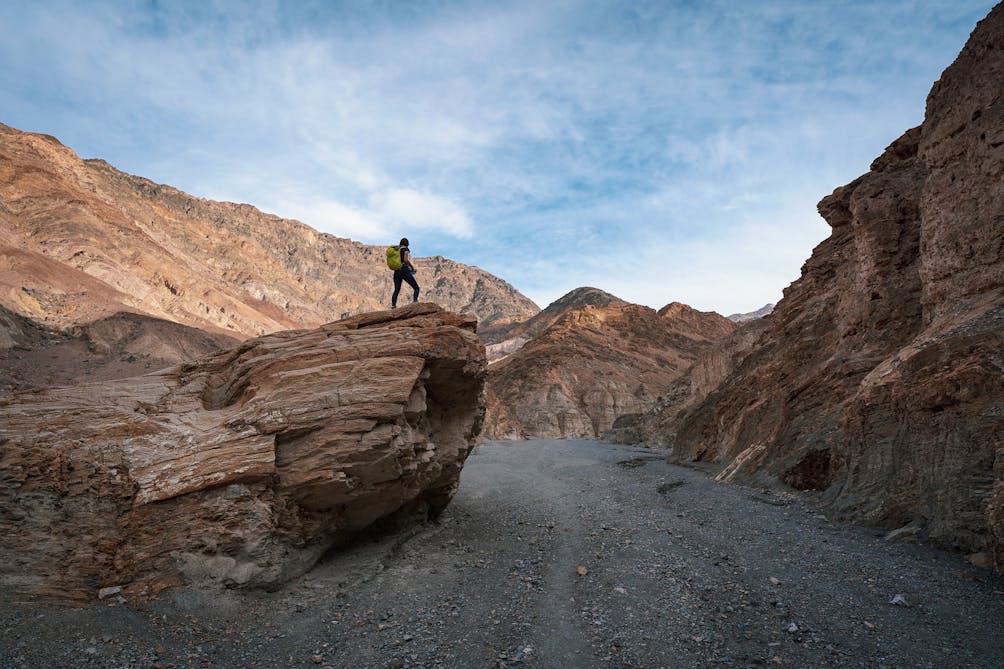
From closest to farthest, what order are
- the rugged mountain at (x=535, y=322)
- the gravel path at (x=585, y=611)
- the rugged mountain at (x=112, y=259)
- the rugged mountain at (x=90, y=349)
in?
the gravel path at (x=585, y=611) < the rugged mountain at (x=90, y=349) < the rugged mountain at (x=112, y=259) < the rugged mountain at (x=535, y=322)

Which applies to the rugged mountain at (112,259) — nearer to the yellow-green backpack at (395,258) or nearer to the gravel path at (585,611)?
the yellow-green backpack at (395,258)

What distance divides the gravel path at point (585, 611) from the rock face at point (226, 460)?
0.58m

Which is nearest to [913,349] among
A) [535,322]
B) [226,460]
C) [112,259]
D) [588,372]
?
[226,460]

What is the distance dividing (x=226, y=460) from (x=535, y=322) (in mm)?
127233

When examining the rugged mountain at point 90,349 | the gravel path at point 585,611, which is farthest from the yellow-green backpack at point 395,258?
the rugged mountain at point 90,349

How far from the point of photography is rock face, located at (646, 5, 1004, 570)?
889 cm

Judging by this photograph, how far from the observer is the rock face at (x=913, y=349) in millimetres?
8891

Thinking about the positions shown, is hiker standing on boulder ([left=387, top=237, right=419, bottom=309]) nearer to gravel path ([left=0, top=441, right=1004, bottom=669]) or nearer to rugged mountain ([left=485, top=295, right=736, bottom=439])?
gravel path ([left=0, top=441, right=1004, bottom=669])

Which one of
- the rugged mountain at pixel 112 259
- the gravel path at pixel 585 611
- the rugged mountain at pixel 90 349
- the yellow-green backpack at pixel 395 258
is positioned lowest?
the gravel path at pixel 585 611

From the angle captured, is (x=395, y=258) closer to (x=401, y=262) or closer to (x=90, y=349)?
(x=401, y=262)

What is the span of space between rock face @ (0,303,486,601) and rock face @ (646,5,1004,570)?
881cm

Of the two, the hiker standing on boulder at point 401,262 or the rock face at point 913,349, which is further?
the hiker standing on boulder at point 401,262

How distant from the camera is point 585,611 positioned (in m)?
7.48

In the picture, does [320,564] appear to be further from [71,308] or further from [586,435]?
[586,435]
